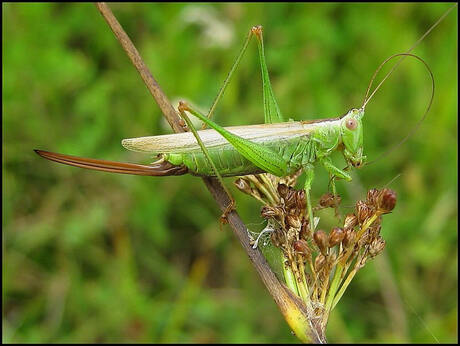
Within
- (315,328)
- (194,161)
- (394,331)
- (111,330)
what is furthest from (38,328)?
(315,328)

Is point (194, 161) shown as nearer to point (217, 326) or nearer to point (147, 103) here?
point (217, 326)

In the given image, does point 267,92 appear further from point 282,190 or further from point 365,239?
point 365,239

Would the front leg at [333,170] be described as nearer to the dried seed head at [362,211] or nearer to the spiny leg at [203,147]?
the spiny leg at [203,147]

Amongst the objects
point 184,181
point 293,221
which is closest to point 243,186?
point 293,221

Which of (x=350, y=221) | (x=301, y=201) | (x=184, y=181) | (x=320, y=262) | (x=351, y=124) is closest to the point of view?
(x=320, y=262)

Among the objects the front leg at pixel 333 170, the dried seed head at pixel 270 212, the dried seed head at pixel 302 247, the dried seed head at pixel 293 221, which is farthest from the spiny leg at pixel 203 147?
the front leg at pixel 333 170
